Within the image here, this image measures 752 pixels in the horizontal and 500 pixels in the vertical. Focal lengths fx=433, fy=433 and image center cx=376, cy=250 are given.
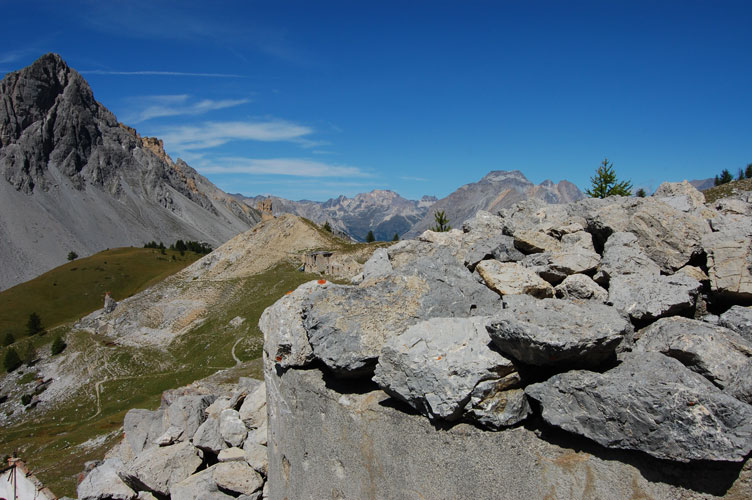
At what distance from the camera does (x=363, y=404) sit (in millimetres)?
8648

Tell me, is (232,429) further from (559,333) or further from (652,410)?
(652,410)

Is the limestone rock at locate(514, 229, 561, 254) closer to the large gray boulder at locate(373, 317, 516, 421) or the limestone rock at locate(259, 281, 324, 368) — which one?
the large gray boulder at locate(373, 317, 516, 421)

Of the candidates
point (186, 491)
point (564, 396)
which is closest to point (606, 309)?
point (564, 396)

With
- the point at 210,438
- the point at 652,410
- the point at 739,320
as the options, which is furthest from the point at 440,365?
the point at 210,438

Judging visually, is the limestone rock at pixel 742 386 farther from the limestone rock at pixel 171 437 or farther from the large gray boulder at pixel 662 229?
the limestone rock at pixel 171 437

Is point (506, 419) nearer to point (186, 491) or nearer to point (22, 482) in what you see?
point (186, 491)

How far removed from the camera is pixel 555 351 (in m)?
6.69

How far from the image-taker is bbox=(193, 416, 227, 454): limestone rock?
46.5 feet

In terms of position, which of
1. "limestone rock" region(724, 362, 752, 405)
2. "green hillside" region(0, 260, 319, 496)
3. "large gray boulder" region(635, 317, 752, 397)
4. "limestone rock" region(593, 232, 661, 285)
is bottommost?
"green hillside" region(0, 260, 319, 496)

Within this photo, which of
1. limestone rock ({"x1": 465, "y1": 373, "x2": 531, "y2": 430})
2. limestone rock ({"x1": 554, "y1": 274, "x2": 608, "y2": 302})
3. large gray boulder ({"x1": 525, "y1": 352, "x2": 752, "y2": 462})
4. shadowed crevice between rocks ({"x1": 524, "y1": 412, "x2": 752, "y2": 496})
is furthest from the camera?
limestone rock ({"x1": 554, "y1": 274, "x2": 608, "y2": 302})

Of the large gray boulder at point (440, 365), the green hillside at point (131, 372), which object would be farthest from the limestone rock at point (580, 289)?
the green hillside at point (131, 372)

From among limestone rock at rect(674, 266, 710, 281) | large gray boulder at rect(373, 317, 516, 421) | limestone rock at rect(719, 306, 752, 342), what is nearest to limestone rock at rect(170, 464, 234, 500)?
large gray boulder at rect(373, 317, 516, 421)

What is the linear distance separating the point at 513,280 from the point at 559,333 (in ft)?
11.0

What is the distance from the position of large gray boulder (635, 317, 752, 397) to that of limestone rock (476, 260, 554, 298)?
99.3 inches
